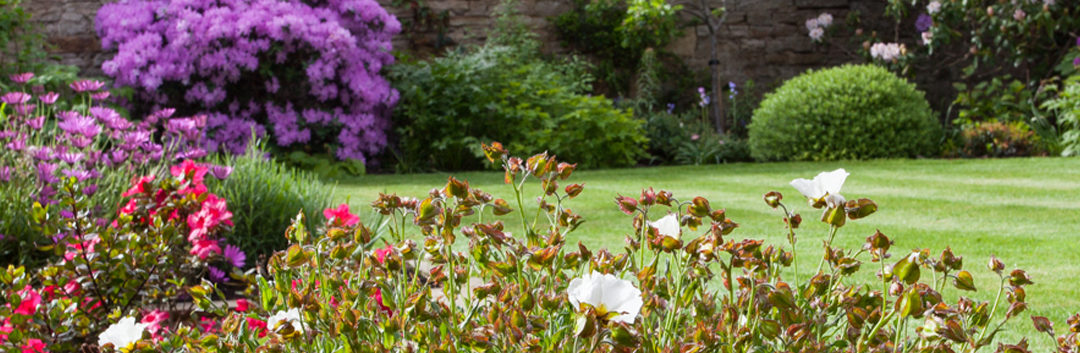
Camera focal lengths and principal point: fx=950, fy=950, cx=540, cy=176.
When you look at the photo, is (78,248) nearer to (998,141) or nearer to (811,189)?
(811,189)

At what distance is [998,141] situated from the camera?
27.6 ft

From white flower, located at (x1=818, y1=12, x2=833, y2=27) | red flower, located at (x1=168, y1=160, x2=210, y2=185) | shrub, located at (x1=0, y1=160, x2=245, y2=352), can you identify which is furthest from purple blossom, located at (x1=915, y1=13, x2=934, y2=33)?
shrub, located at (x1=0, y1=160, x2=245, y2=352)

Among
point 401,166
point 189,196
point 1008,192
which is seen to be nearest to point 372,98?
point 401,166

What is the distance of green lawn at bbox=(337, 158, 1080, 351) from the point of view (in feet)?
11.3

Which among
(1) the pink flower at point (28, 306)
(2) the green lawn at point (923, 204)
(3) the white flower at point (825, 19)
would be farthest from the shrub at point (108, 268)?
(3) the white flower at point (825, 19)

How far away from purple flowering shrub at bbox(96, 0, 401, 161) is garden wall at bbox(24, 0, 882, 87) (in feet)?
6.01

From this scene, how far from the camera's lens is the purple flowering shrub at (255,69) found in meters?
7.71

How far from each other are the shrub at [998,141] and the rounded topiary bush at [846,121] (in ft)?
1.06

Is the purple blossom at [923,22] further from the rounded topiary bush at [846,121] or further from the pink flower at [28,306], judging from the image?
the pink flower at [28,306]

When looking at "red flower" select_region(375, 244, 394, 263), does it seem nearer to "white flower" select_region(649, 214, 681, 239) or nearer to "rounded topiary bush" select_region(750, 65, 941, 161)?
"white flower" select_region(649, 214, 681, 239)

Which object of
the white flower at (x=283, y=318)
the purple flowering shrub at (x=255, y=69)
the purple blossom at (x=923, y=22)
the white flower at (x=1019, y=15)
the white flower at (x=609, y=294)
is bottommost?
the white flower at (x=283, y=318)

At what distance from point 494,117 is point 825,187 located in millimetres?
7401

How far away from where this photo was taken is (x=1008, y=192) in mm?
5461

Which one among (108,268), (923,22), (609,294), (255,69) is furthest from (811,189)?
(923,22)
